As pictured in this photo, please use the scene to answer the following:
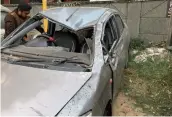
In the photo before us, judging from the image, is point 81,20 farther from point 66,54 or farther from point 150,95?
point 150,95

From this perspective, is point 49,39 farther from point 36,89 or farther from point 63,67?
point 36,89

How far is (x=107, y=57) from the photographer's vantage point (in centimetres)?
340

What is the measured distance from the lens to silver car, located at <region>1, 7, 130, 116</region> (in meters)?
2.58

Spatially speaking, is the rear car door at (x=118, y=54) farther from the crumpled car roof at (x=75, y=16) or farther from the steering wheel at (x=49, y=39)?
the steering wheel at (x=49, y=39)

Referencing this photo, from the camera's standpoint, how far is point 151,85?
521cm

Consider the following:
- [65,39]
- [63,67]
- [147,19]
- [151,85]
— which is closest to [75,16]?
[65,39]

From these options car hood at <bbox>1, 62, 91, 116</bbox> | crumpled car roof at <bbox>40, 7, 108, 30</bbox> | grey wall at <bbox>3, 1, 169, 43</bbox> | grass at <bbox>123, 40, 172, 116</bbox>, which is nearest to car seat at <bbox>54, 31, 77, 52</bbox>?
crumpled car roof at <bbox>40, 7, 108, 30</bbox>

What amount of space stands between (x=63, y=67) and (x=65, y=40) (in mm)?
1224

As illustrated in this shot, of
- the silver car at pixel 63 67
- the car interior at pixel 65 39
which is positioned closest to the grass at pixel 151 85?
the silver car at pixel 63 67

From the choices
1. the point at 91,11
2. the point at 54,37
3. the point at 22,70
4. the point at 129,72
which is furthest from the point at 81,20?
the point at 129,72

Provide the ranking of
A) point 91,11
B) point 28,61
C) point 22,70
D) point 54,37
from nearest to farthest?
1. point 22,70
2. point 28,61
3. point 91,11
4. point 54,37

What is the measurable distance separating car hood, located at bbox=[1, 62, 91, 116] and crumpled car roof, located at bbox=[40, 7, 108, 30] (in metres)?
0.95

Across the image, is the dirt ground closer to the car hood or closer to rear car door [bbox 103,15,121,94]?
rear car door [bbox 103,15,121,94]

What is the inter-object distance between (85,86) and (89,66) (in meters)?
0.38
